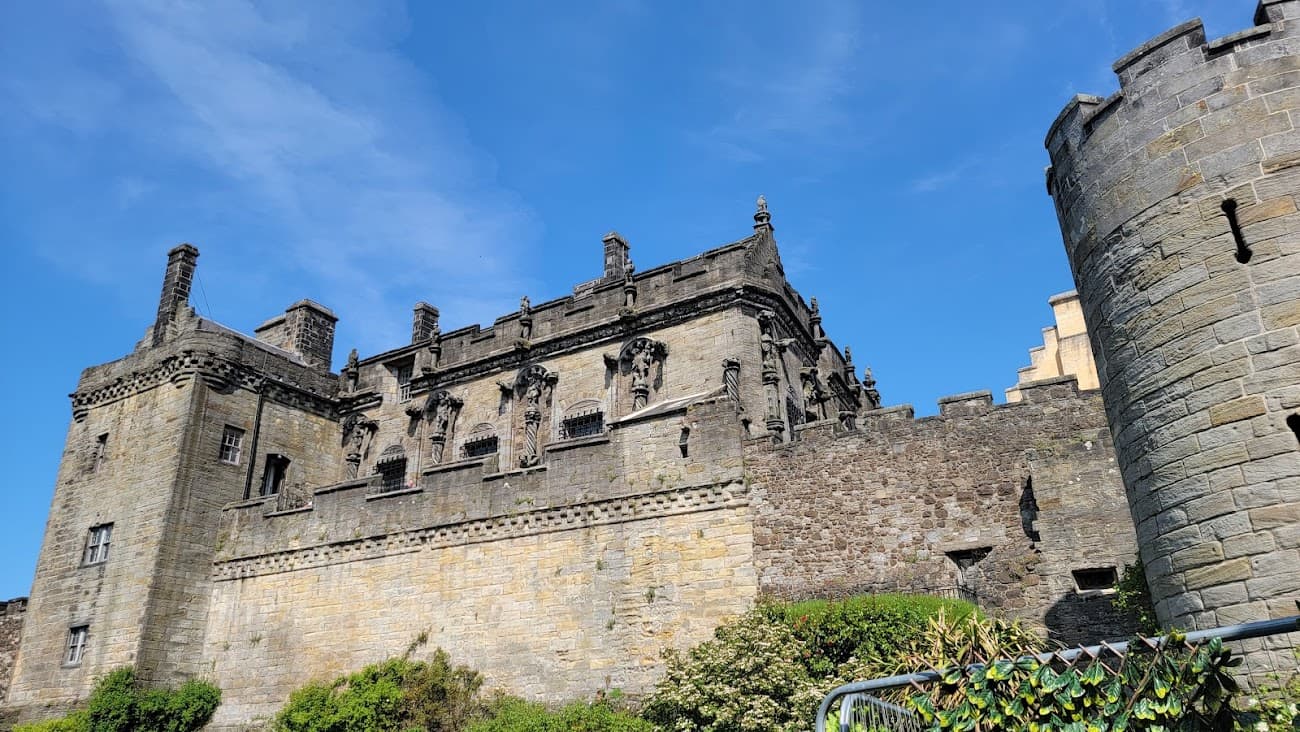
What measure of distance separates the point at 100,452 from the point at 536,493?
46.4ft

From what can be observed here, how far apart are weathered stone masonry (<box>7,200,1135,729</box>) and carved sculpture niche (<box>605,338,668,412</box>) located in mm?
102

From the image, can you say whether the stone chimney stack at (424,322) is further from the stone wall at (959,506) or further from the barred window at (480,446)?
the stone wall at (959,506)

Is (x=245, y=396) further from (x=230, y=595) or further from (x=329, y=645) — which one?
(x=329, y=645)

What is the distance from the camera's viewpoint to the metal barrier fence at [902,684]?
6234 millimetres

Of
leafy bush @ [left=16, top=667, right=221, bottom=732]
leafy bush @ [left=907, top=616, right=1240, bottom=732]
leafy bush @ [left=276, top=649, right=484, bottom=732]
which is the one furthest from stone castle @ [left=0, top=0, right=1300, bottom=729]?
leafy bush @ [left=907, top=616, right=1240, bottom=732]

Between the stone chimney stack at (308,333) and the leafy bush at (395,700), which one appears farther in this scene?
the stone chimney stack at (308,333)

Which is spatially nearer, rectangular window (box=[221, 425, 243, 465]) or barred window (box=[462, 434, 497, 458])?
rectangular window (box=[221, 425, 243, 465])

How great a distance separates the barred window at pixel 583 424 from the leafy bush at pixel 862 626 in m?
10.9

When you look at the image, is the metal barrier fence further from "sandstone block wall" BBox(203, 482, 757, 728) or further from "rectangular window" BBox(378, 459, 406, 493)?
"rectangular window" BBox(378, 459, 406, 493)

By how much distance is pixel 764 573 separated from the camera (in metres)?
18.2

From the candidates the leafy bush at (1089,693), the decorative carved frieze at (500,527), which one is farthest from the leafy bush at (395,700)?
the leafy bush at (1089,693)

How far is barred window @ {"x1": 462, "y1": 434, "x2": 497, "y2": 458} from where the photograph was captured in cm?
2775

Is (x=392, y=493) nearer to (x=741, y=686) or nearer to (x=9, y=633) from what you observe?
(x=741, y=686)

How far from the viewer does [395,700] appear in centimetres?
2008
